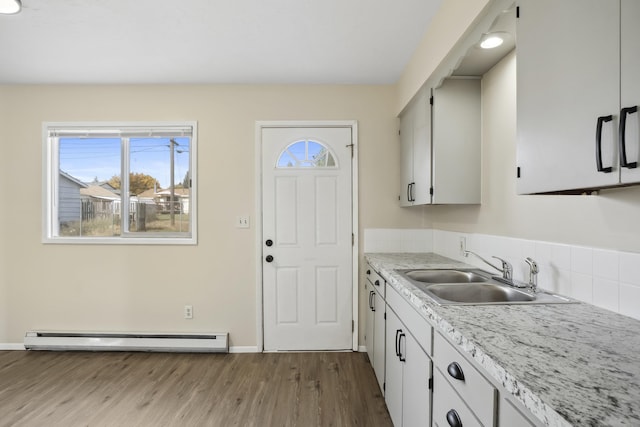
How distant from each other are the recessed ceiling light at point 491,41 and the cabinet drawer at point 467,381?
150 centimetres

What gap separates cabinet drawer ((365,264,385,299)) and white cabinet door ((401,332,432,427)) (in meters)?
0.56

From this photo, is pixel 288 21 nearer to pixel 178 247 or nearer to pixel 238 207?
pixel 238 207

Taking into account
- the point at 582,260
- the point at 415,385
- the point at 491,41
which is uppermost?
the point at 491,41

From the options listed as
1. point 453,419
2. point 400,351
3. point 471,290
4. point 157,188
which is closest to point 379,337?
point 400,351

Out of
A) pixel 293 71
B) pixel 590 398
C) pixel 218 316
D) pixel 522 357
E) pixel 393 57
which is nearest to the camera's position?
pixel 590 398

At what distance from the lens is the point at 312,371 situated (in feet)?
8.34

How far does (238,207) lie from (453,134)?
6.29 feet

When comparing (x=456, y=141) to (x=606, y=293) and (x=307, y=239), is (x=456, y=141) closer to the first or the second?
(x=606, y=293)

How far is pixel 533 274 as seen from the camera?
1488 mm

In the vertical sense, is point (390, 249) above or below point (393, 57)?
below

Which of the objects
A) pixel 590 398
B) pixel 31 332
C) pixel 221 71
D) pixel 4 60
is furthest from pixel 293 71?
pixel 31 332

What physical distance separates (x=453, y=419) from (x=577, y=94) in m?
1.08

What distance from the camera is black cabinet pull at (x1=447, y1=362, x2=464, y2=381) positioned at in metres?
0.98

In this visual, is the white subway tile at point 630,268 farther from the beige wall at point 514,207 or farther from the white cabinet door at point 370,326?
the white cabinet door at point 370,326
